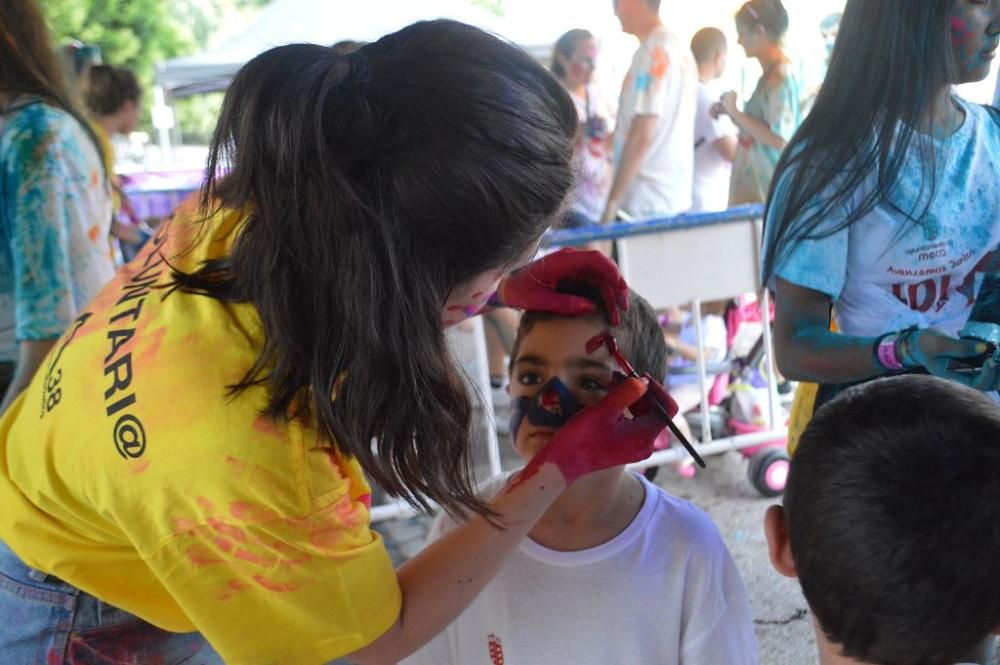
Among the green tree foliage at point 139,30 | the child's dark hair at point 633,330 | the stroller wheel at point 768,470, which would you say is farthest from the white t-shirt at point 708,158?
the green tree foliage at point 139,30

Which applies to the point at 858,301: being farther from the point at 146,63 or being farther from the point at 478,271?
the point at 146,63

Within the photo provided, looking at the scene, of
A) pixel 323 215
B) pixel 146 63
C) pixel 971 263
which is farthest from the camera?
pixel 146 63

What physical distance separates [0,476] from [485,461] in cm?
248

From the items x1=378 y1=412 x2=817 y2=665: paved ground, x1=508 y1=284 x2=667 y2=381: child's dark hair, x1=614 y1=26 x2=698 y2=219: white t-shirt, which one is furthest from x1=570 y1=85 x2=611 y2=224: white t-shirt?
x1=508 y1=284 x2=667 y2=381: child's dark hair

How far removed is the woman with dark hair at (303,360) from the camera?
96cm

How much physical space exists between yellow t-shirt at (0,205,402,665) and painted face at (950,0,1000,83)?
1073mm

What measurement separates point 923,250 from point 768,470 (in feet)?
6.94

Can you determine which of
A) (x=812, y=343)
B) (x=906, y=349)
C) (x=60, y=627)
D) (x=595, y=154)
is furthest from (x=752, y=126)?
(x=60, y=627)

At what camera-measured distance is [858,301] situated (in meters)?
1.52

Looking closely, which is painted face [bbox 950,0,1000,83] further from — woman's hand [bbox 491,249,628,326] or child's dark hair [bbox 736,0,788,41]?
child's dark hair [bbox 736,0,788,41]

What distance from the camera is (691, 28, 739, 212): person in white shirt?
491 centimetres

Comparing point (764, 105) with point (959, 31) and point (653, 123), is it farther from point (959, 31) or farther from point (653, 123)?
point (959, 31)

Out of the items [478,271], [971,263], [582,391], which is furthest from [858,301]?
[478,271]

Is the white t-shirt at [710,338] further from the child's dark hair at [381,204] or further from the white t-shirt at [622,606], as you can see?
the child's dark hair at [381,204]
